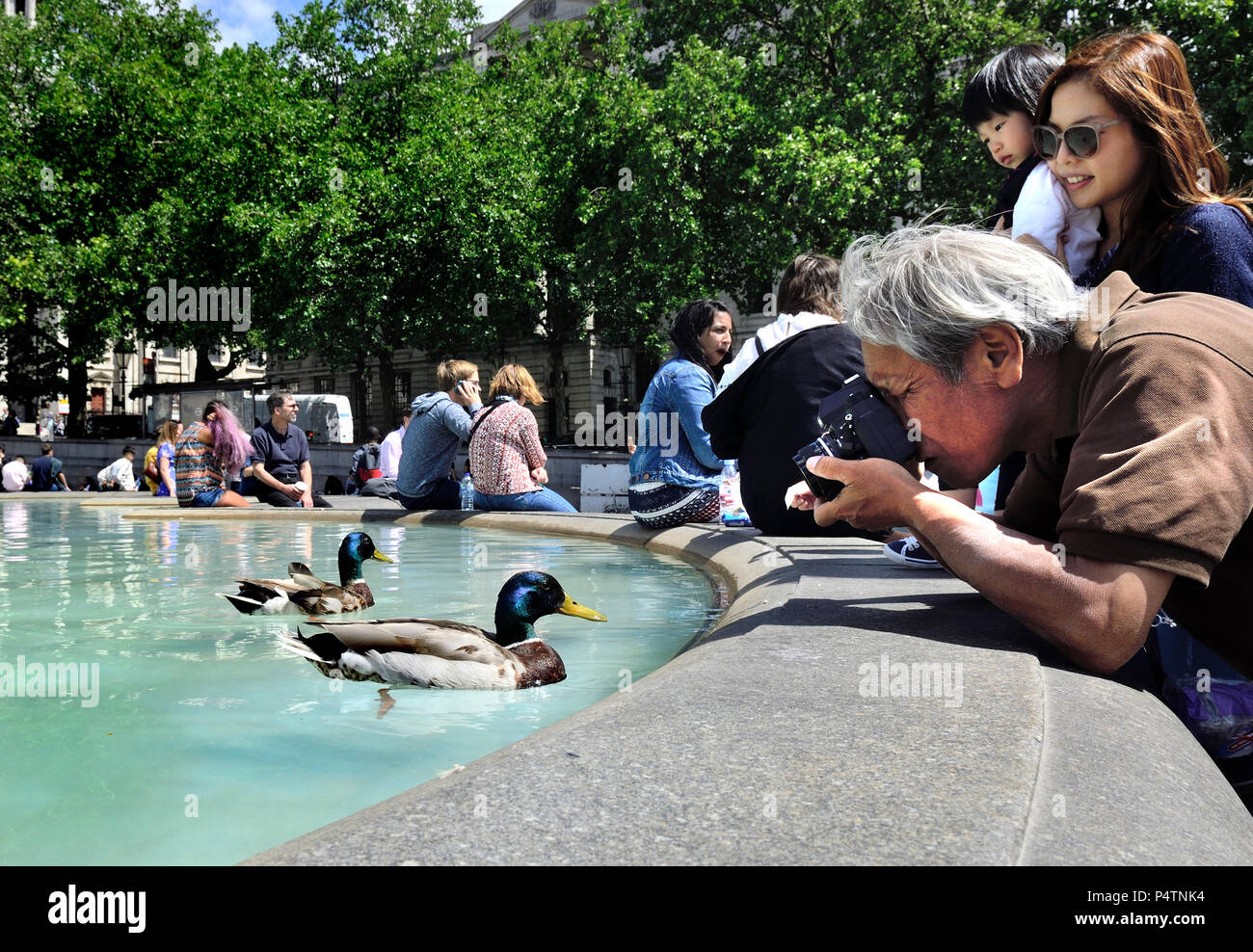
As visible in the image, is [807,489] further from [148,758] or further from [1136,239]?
[148,758]

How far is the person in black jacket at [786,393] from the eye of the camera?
577cm

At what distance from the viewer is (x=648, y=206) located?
2884cm

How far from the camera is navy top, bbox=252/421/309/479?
13633 mm

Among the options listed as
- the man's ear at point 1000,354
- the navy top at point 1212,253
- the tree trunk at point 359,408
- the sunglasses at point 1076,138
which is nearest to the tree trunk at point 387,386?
the tree trunk at point 359,408

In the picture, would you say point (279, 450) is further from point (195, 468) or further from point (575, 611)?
point (575, 611)

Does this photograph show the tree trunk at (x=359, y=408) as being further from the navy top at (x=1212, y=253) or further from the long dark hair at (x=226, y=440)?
the navy top at (x=1212, y=253)

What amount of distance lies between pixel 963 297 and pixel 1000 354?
0.48 ft

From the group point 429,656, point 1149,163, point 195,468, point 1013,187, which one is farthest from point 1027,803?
point 195,468

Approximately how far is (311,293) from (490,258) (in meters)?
5.22

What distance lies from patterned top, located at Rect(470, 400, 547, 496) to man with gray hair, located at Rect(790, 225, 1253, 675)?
24.5ft

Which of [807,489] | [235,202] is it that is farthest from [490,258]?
[807,489]

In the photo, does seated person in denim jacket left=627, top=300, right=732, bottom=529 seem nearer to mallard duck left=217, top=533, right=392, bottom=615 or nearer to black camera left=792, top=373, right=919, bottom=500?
mallard duck left=217, top=533, right=392, bottom=615

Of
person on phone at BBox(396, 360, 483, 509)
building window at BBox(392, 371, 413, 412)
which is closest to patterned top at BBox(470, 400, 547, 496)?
person on phone at BBox(396, 360, 483, 509)
